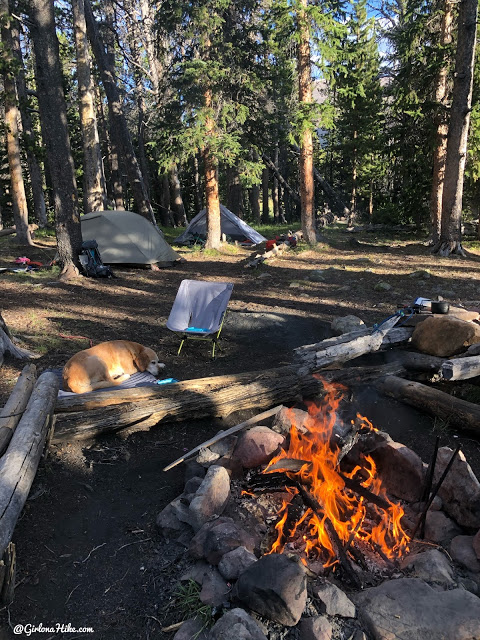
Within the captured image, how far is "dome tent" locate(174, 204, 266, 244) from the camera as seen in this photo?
1828cm

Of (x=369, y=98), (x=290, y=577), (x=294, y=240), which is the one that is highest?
(x=369, y=98)

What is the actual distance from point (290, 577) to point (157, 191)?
36.1m

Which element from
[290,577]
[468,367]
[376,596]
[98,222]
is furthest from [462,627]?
[98,222]

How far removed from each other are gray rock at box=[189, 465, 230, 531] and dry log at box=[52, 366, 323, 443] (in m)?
1.30

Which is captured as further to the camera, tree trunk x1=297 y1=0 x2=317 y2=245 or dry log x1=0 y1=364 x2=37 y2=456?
tree trunk x1=297 y1=0 x2=317 y2=245

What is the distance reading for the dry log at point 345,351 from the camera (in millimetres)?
5723

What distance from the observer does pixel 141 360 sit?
5.79 m

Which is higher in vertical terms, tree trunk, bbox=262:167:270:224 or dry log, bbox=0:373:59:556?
tree trunk, bbox=262:167:270:224

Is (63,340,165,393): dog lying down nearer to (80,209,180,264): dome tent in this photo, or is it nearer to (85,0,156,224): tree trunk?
(80,209,180,264): dome tent

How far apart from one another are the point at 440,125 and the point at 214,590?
1752 centimetres

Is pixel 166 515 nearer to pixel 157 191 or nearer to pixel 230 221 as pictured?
pixel 230 221

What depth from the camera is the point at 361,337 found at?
6.25m

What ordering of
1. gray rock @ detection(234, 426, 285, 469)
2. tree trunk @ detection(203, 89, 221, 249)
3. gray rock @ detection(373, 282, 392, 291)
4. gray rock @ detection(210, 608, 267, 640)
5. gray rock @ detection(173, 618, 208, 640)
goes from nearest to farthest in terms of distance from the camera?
gray rock @ detection(210, 608, 267, 640), gray rock @ detection(173, 618, 208, 640), gray rock @ detection(234, 426, 285, 469), gray rock @ detection(373, 282, 392, 291), tree trunk @ detection(203, 89, 221, 249)

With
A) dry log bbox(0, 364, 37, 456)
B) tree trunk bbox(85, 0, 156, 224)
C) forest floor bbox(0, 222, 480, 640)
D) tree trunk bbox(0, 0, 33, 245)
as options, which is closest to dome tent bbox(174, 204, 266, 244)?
tree trunk bbox(85, 0, 156, 224)
